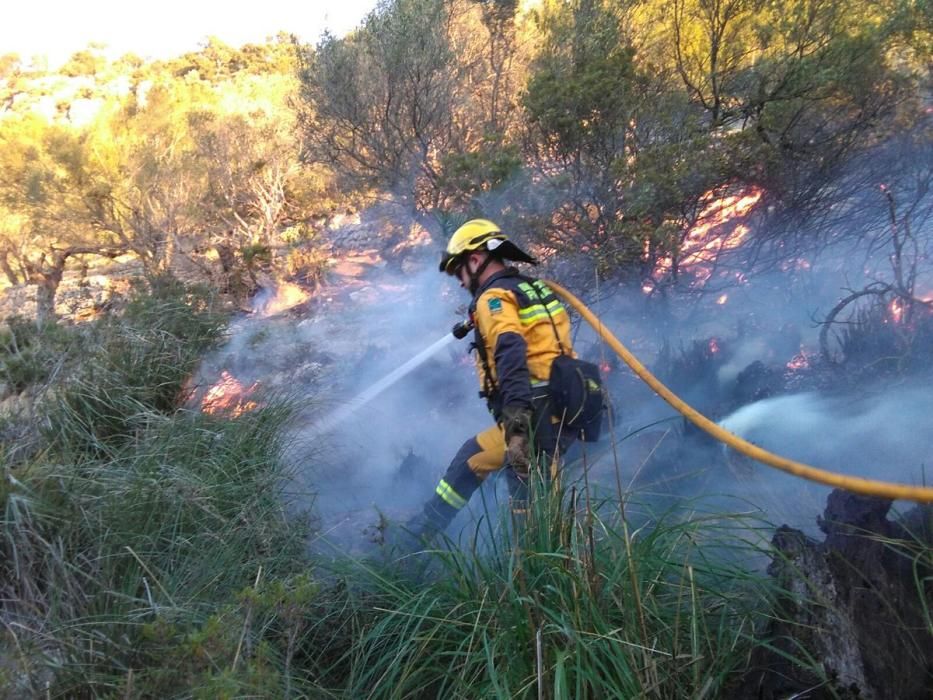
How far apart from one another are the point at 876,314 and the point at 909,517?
2.77 m

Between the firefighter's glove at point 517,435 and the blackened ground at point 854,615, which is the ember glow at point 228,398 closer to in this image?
the firefighter's glove at point 517,435

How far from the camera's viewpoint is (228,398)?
170 inches

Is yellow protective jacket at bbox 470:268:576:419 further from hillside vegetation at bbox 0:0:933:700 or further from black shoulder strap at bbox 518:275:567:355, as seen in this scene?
hillside vegetation at bbox 0:0:933:700

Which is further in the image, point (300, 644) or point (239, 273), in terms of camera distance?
point (239, 273)

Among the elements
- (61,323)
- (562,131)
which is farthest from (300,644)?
(562,131)

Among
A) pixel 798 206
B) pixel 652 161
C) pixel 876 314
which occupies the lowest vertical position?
pixel 876 314

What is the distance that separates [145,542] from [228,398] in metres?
1.95

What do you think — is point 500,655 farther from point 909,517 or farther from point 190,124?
point 190,124

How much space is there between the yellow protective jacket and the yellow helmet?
10cm

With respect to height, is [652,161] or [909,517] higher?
[652,161]

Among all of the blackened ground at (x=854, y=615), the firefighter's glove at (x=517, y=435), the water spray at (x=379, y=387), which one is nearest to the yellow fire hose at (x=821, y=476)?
the blackened ground at (x=854, y=615)

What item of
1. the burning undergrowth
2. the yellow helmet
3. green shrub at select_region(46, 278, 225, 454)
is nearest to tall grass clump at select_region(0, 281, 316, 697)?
green shrub at select_region(46, 278, 225, 454)

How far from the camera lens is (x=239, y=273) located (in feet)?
29.2

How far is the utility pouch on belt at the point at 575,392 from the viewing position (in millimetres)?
2807
